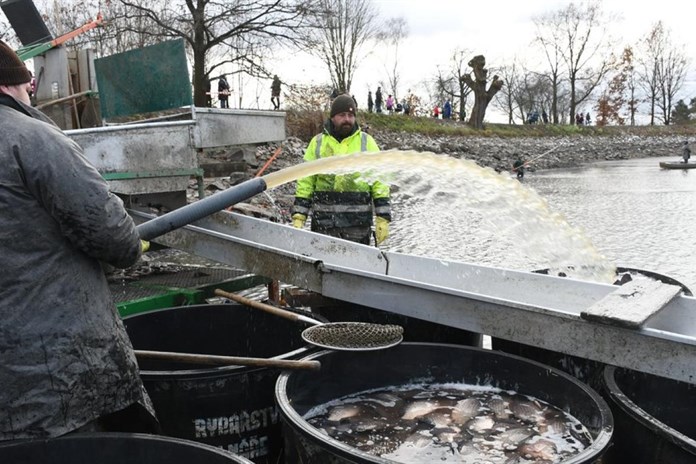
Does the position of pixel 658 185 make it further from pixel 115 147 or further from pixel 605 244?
pixel 115 147

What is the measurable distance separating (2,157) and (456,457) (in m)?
1.84

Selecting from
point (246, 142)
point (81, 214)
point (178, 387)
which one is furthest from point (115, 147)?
point (81, 214)

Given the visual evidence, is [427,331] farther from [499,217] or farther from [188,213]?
[499,217]

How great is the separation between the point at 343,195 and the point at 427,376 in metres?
2.62

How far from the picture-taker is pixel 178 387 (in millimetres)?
2471

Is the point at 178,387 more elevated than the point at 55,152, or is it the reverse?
the point at 55,152

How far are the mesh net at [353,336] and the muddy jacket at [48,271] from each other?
101 cm

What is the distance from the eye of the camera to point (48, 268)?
1.90 metres

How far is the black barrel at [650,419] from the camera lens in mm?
2008

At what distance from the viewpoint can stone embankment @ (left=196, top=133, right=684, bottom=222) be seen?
13402 millimetres

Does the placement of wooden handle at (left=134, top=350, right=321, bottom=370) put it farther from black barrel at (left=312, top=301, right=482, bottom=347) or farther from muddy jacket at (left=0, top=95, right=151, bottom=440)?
black barrel at (left=312, top=301, right=482, bottom=347)

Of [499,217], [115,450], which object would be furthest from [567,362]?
[499,217]

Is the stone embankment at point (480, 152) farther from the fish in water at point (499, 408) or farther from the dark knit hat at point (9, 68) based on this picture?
the dark knit hat at point (9, 68)

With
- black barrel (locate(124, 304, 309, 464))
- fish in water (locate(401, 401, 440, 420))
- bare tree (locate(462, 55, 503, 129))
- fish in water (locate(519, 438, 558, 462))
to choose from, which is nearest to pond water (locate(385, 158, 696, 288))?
fish in water (locate(401, 401, 440, 420))
